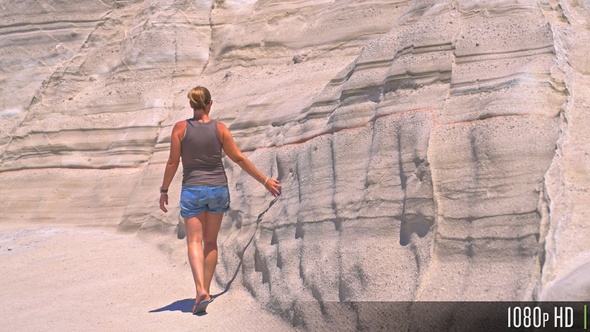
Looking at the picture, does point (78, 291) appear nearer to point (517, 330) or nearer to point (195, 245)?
point (195, 245)

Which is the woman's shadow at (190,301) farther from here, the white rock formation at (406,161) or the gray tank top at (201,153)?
the gray tank top at (201,153)

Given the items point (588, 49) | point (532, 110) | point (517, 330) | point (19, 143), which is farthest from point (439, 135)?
point (19, 143)

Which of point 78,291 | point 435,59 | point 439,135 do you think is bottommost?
point 78,291

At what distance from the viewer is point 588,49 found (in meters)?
5.30

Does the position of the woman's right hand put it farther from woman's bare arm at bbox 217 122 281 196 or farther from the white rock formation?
the white rock formation

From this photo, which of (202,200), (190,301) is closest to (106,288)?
(190,301)

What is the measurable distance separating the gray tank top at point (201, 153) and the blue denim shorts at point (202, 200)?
4cm

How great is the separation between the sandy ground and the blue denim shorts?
25.8 inches

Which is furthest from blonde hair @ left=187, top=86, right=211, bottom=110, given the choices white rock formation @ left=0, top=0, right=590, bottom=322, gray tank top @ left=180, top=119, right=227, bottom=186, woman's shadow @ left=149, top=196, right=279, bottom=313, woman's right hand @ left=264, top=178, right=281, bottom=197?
woman's shadow @ left=149, top=196, right=279, bottom=313

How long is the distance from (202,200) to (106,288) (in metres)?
1.38

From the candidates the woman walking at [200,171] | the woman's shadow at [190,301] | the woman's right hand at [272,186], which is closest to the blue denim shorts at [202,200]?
the woman walking at [200,171]

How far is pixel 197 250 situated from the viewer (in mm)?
5496

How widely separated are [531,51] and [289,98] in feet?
9.53

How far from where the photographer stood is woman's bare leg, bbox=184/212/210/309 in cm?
537
